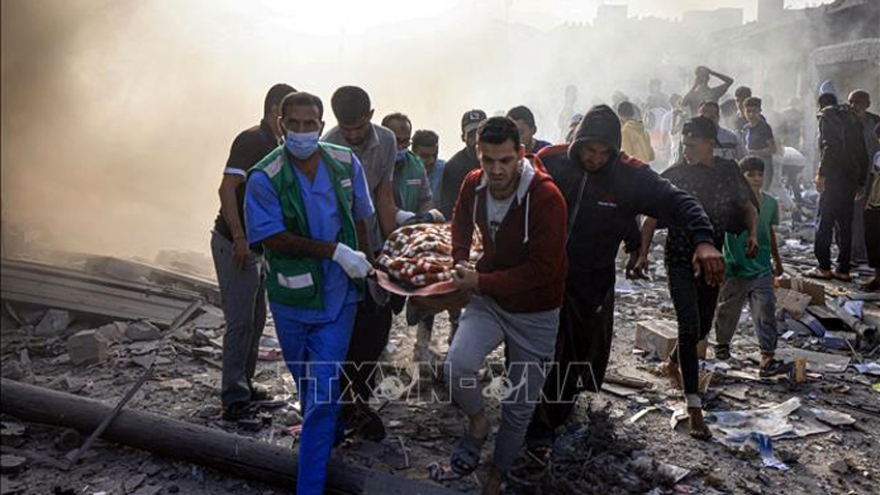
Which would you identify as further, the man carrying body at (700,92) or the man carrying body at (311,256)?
the man carrying body at (700,92)

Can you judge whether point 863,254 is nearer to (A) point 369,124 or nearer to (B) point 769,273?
(B) point 769,273

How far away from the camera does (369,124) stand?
4207 millimetres

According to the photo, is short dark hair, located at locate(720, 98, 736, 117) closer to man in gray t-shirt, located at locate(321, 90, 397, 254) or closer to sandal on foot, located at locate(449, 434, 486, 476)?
man in gray t-shirt, located at locate(321, 90, 397, 254)

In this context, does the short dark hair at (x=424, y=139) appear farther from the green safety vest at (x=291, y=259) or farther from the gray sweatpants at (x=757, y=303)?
the gray sweatpants at (x=757, y=303)

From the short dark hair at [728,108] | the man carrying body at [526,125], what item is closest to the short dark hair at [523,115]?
the man carrying body at [526,125]

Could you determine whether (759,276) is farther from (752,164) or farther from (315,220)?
(315,220)

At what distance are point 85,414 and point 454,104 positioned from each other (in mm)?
19299

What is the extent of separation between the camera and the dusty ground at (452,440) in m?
3.72

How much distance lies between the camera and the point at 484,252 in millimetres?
3430

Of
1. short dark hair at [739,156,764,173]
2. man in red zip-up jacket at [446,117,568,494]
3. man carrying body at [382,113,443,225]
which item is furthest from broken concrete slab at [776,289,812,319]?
man in red zip-up jacket at [446,117,568,494]

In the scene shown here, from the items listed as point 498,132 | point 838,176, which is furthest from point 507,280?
point 838,176

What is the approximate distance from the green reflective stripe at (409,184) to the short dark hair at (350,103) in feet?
2.86

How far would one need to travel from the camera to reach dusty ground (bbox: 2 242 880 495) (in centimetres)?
372

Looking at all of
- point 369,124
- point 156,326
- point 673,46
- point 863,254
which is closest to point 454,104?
point 673,46
